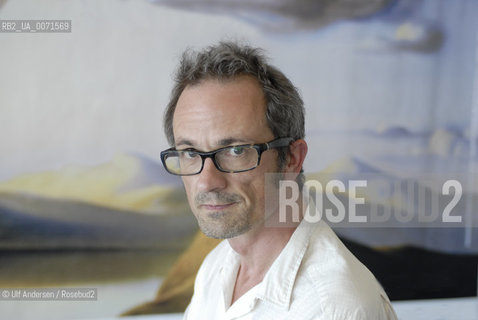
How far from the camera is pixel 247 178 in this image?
1.13m

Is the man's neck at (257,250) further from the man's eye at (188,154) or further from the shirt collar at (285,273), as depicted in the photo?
the man's eye at (188,154)

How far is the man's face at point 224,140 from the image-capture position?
3.59ft

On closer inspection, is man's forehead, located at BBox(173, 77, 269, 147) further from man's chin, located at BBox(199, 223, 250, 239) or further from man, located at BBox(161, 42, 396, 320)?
man's chin, located at BBox(199, 223, 250, 239)

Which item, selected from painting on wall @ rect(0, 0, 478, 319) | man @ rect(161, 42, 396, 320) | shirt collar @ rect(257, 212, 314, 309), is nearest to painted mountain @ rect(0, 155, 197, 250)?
painting on wall @ rect(0, 0, 478, 319)

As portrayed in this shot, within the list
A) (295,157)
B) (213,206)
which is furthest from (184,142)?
(295,157)

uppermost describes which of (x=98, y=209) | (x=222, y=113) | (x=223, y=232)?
(x=222, y=113)

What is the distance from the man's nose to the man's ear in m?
0.23

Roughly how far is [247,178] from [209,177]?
0.10 m

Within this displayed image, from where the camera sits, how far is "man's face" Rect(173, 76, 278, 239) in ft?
3.59

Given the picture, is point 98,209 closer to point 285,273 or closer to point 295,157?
point 295,157

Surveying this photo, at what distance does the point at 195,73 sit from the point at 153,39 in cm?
167

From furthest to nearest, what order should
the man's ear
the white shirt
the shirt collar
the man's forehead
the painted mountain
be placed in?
the painted mountain → the man's ear → the man's forehead → the shirt collar → the white shirt

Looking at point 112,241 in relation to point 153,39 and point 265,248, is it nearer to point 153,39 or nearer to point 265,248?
point 153,39

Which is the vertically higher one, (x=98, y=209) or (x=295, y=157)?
(x=295, y=157)
